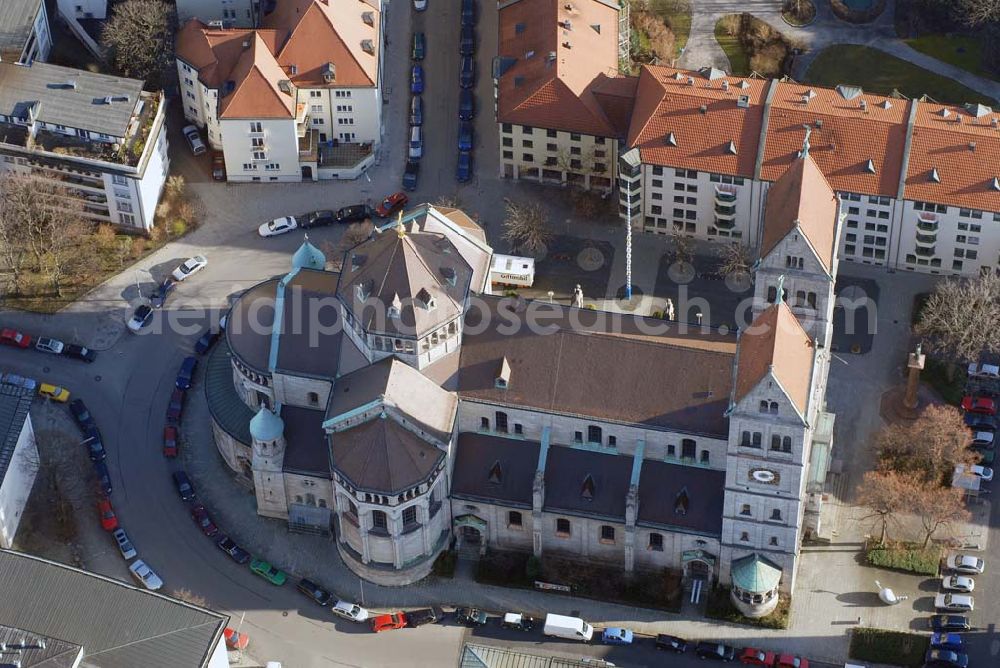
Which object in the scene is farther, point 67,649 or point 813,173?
point 813,173

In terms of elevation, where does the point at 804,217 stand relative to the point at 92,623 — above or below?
above

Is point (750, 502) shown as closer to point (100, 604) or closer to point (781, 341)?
point (781, 341)

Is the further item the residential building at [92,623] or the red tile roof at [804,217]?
the red tile roof at [804,217]

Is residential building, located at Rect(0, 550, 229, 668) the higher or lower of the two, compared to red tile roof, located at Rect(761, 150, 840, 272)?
lower

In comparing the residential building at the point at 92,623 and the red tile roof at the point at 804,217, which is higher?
the red tile roof at the point at 804,217

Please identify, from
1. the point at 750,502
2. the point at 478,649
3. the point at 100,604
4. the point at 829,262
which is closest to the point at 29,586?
the point at 100,604

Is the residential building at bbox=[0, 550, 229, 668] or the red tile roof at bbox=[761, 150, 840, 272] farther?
the red tile roof at bbox=[761, 150, 840, 272]

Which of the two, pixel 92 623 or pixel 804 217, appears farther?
pixel 804 217

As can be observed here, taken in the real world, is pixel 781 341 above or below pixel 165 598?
above
